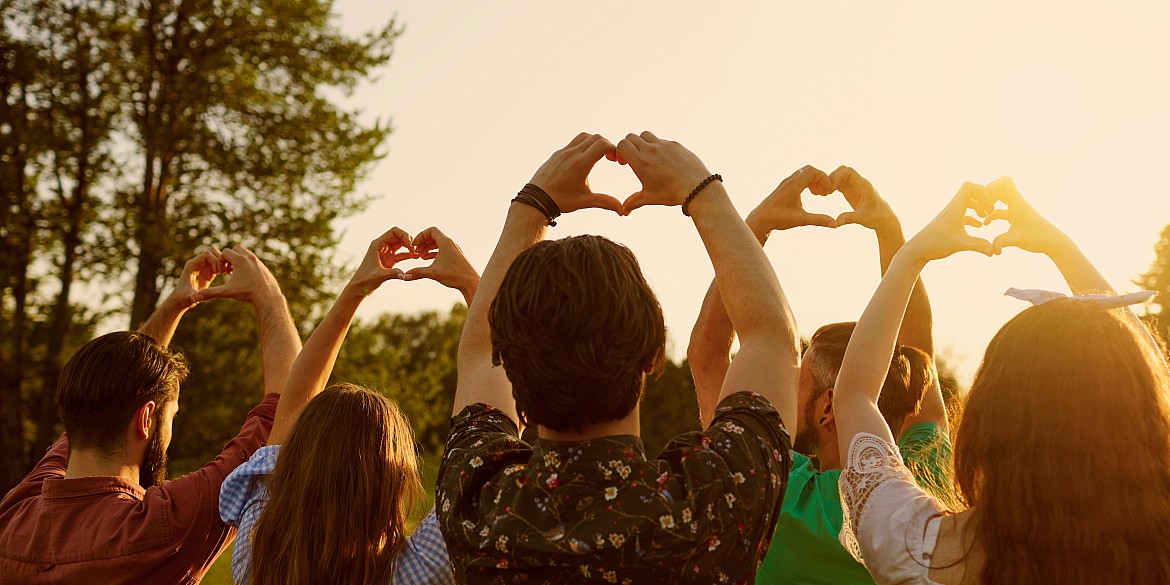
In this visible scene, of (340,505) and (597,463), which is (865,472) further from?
(340,505)

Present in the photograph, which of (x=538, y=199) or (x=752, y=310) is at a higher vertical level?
(x=538, y=199)

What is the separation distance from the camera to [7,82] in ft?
55.0

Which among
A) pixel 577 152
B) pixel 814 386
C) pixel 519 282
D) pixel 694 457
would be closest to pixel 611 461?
pixel 694 457

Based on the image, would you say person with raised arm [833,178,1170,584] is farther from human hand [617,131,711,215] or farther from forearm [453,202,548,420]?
Result: forearm [453,202,548,420]

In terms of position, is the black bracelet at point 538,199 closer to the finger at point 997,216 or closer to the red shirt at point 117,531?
the finger at point 997,216

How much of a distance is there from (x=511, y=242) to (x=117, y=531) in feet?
5.36

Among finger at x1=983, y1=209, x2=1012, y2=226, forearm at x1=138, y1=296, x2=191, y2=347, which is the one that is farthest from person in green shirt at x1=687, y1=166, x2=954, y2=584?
forearm at x1=138, y1=296, x2=191, y2=347

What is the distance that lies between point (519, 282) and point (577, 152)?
29.0 inches

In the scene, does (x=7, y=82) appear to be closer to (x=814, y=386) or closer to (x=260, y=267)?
(x=260, y=267)

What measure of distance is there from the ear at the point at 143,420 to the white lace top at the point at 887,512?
2157 millimetres

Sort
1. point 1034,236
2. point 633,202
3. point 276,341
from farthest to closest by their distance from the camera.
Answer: point 276,341, point 1034,236, point 633,202

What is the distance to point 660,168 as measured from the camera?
2.37 meters

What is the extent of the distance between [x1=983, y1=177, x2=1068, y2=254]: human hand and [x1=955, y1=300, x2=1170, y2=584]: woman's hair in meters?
0.60

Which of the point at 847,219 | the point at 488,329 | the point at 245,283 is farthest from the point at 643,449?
the point at 245,283
